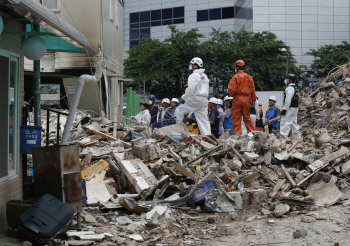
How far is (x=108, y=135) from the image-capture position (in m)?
10.4

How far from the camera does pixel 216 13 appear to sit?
4766 centimetres

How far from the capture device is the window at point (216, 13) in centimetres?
4725

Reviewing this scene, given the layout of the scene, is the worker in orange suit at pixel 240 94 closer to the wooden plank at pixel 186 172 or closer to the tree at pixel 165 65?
the wooden plank at pixel 186 172

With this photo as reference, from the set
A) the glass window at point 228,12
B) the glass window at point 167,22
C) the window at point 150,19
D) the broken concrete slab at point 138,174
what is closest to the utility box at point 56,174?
the broken concrete slab at point 138,174

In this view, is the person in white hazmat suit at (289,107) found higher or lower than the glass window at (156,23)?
lower

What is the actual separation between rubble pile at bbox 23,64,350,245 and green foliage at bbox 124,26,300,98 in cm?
2112

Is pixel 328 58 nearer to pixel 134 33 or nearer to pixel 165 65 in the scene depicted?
pixel 165 65

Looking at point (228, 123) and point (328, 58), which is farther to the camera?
point (328, 58)

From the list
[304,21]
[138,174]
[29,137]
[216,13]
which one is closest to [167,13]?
[216,13]

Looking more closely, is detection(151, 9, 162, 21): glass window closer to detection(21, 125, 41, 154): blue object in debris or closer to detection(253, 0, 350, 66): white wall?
detection(253, 0, 350, 66): white wall

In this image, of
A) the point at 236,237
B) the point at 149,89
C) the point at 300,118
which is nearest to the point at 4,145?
the point at 236,237

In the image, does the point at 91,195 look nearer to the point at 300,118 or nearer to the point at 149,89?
the point at 300,118

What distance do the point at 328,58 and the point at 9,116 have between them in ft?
112

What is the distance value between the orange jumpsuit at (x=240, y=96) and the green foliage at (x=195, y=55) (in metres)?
19.8
